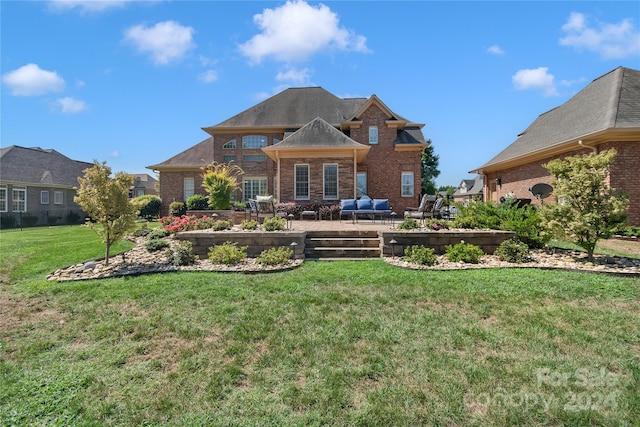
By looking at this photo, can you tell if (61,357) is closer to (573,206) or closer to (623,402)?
(623,402)

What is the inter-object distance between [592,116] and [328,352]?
595 inches

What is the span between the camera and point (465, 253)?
22.4 feet

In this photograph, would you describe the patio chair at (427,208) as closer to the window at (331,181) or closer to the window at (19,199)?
the window at (331,181)

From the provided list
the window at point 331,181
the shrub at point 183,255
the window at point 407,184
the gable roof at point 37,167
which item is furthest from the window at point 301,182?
the gable roof at point 37,167

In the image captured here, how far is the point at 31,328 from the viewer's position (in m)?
4.13

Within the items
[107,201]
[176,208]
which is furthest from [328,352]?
[176,208]

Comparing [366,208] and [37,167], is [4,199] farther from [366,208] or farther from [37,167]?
[366,208]

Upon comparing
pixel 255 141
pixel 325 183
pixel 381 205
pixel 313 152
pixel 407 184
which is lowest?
pixel 381 205

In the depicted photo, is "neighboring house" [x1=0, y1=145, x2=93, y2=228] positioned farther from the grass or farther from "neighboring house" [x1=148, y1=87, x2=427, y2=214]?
the grass

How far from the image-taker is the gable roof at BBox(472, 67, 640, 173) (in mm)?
11164

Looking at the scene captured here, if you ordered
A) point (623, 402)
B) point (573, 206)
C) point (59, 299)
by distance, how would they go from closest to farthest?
point (623, 402) < point (59, 299) < point (573, 206)

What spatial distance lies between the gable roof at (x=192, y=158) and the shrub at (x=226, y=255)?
17946 millimetres

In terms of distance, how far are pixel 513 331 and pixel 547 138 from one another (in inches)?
581

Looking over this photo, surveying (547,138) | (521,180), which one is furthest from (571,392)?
(521,180)
